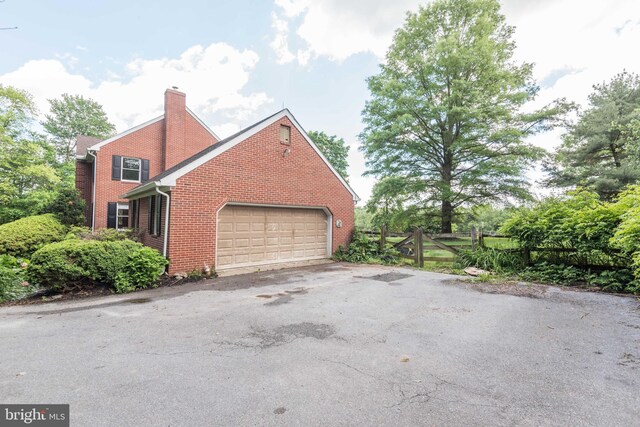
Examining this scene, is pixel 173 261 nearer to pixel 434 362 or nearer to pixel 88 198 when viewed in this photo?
pixel 434 362

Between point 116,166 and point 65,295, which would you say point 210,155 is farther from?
point 116,166

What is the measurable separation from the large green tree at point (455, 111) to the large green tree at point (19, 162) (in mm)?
22093

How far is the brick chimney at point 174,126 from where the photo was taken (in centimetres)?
1673

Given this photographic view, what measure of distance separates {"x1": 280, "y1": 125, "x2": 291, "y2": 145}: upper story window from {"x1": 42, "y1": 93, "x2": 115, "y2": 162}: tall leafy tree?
115ft

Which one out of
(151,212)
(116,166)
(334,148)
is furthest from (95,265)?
(334,148)

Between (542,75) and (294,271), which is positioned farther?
(542,75)

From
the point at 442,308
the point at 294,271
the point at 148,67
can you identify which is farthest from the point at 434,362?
the point at 148,67

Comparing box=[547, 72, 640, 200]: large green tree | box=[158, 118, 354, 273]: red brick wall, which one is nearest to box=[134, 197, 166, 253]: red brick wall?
box=[158, 118, 354, 273]: red brick wall

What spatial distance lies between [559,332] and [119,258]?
354 inches

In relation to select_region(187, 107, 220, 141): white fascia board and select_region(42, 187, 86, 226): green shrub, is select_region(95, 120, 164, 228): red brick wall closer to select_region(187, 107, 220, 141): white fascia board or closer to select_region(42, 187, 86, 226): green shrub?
select_region(42, 187, 86, 226): green shrub

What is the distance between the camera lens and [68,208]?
13.6 m

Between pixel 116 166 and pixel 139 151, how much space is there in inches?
59.0

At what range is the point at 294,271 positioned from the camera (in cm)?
951

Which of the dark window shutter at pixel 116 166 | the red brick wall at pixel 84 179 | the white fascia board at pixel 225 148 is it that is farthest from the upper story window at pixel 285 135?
the red brick wall at pixel 84 179
